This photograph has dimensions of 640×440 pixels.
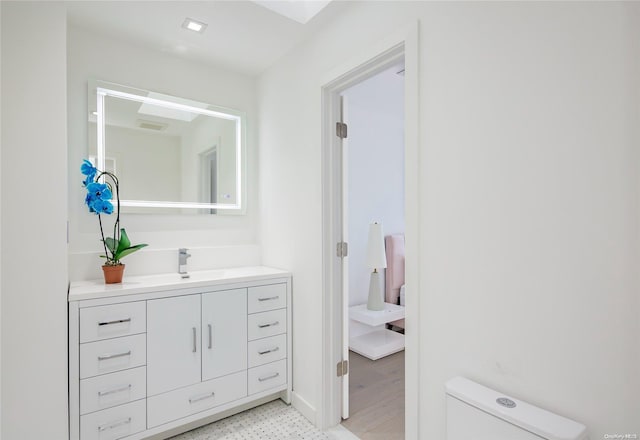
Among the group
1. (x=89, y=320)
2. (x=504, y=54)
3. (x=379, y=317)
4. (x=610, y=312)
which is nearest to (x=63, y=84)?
(x=89, y=320)

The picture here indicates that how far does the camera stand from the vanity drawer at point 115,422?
64.2 inches

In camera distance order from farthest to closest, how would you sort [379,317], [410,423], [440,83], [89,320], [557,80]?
[379,317], [89,320], [410,423], [440,83], [557,80]

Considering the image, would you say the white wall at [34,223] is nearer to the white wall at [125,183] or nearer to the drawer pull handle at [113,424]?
the drawer pull handle at [113,424]

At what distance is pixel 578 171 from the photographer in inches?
39.4

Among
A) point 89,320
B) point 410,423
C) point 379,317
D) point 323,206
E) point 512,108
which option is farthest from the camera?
point 379,317

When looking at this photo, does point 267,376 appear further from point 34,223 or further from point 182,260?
point 34,223

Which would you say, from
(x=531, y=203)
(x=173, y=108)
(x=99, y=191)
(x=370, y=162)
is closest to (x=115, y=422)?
(x=99, y=191)

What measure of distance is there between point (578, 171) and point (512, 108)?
0.30 meters

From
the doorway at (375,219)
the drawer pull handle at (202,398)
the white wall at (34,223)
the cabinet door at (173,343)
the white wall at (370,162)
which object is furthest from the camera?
the white wall at (370,162)

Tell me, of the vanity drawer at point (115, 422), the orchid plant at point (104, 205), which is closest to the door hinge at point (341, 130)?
the orchid plant at point (104, 205)

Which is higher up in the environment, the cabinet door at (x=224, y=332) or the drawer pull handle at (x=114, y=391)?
the cabinet door at (x=224, y=332)

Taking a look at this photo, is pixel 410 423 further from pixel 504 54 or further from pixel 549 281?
pixel 504 54

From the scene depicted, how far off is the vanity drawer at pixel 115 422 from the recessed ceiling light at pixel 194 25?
84.6 inches

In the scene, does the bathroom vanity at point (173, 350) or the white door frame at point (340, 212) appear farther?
the bathroom vanity at point (173, 350)
